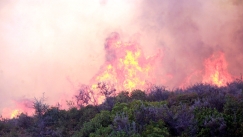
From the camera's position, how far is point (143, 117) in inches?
338

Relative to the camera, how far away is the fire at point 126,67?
20.3m

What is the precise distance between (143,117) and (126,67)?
12972 millimetres

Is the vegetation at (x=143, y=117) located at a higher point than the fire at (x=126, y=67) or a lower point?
lower

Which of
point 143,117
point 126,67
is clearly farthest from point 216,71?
point 143,117

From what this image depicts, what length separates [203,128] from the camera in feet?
26.3

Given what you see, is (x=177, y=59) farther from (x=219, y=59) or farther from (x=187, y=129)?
(x=187, y=129)

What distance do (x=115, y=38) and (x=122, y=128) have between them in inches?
801

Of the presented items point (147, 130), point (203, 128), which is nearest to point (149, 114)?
point (147, 130)

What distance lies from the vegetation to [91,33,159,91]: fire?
18.4 ft

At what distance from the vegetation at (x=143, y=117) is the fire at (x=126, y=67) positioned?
562cm

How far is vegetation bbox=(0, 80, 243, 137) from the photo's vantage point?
787 cm

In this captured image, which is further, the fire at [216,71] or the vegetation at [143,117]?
the fire at [216,71]

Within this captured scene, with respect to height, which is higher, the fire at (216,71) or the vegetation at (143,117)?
the fire at (216,71)

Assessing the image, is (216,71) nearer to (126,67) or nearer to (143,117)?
(126,67)
